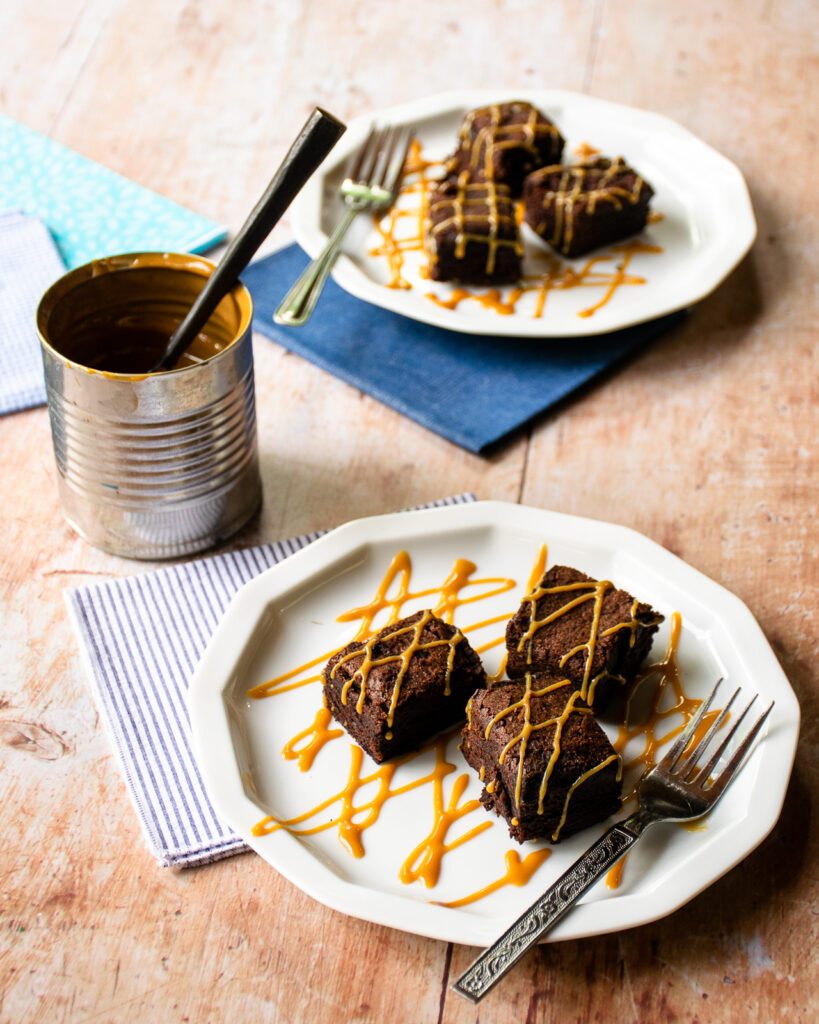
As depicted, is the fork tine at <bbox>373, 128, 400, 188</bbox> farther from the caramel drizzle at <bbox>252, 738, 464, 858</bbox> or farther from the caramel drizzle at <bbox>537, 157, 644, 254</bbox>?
the caramel drizzle at <bbox>252, 738, 464, 858</bbox>

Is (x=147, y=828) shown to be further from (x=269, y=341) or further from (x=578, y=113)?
(x=578, y=113)

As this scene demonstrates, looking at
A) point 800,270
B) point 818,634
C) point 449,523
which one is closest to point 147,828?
point 449,523

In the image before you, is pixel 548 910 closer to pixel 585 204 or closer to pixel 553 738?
pixel 553 738

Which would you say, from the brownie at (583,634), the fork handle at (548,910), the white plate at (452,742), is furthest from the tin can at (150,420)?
the fork handle at (548,910)

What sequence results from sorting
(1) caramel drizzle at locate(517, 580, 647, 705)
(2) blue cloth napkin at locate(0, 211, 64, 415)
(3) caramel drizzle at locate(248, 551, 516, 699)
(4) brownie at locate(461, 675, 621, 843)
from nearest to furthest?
1. (4) brownie at locate(461, 675, 621, 843)
2. (1) caramel drizzle at locate(517, 580, 647, 705)
3. (3) caramel drizzle at locate(248, 551, 516, 699)
4. (2) blue cloth napkin at locate(0, 211, 64, 415)

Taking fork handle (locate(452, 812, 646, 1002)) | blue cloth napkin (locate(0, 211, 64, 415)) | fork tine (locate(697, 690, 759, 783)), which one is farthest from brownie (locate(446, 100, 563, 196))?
fork handle (locate(452, 812, 646, 1002))

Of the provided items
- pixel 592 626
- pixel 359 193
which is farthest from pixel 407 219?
pixel 592 626

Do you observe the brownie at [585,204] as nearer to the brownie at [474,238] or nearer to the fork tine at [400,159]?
the brownie at [474,238]
